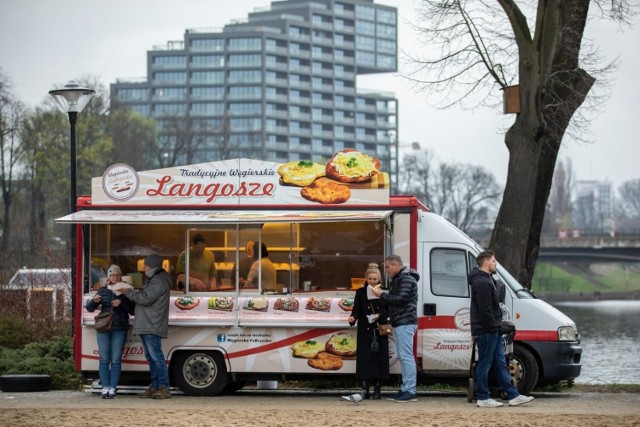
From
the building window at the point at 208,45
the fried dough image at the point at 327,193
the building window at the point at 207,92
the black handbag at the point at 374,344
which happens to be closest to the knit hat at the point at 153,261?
the fried dough image at the point at 327,193

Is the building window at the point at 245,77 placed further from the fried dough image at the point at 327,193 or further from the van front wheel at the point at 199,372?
the van front wheel at the point at 199,372

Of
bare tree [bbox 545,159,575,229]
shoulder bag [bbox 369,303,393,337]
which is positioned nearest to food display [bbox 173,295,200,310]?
shoulder bag [bbox 369,303,393,337]

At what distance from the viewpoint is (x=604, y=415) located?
45.0 ft

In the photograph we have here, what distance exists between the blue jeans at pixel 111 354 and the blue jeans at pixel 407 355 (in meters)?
3.54

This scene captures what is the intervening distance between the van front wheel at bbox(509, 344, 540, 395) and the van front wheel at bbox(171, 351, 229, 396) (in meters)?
3.70

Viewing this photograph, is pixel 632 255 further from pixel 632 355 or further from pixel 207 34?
pixel 207 34

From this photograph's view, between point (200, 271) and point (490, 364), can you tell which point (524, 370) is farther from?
point (200, 271)

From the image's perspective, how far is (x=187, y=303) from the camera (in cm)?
1620

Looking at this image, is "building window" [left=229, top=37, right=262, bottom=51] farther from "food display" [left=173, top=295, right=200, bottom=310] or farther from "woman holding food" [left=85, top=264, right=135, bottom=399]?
"woman holding food" [left=85, top=264, right=135, bottom=399]

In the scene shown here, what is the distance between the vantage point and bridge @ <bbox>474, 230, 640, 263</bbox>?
94.7 m

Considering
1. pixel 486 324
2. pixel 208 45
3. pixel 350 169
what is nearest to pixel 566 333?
pixel 486 324

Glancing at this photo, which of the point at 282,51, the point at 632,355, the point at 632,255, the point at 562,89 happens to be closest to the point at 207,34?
the point at 282,51

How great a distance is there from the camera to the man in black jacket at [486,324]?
48.2 ft

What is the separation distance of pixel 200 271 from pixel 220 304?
61 cm
